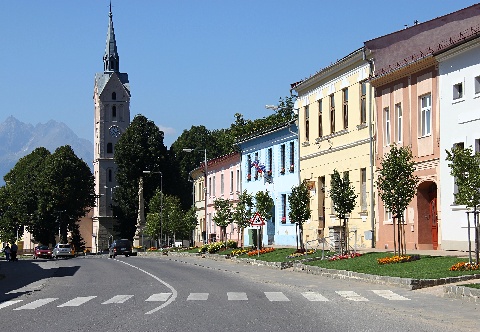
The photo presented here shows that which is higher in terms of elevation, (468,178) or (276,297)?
(468,178)

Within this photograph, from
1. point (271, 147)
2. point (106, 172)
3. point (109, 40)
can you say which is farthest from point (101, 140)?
point (271, 147)

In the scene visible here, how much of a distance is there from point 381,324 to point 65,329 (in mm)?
5266

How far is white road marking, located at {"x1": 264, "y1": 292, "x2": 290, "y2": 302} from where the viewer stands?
22172 millimetres

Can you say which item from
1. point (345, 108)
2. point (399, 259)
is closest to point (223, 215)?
point (345, 108)

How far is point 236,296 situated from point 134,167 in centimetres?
8327

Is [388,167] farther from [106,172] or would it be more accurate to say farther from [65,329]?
[106,172]

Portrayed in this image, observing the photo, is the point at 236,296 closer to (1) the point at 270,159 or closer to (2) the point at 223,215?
(2) the point at 223,215

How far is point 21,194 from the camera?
118375 mm

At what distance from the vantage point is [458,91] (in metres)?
36.5

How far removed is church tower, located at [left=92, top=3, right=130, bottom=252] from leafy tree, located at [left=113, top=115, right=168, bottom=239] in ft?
143

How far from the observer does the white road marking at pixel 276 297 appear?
2217 centimetres

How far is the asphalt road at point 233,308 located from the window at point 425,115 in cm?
1152

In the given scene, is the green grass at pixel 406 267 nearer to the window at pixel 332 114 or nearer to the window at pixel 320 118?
the window at pixel 332 114

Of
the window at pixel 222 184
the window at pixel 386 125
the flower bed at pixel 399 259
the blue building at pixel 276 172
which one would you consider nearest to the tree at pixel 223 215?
the blue building at pixel 276 172
